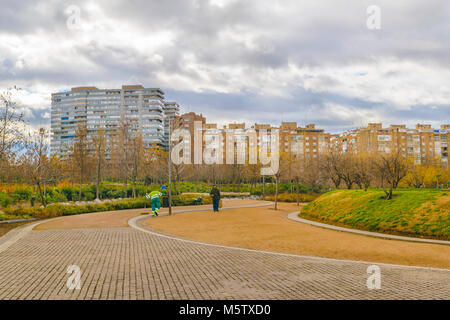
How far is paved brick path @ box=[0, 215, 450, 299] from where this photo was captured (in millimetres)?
6074

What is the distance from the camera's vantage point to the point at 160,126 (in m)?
135

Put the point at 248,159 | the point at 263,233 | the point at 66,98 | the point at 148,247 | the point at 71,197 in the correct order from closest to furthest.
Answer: the point at 148,247
the point at 263,233
the point at 71,197
the point at 248,159
the point at 66,98

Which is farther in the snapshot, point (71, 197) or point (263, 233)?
point (71, 197)

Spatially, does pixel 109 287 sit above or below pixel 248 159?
below

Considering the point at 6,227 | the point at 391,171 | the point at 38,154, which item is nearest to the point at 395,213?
the point at 391,171

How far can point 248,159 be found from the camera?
65.8 metres

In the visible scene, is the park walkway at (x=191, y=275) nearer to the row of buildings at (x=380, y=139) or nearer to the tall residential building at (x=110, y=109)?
the row of buildings at (x=380, y=139)

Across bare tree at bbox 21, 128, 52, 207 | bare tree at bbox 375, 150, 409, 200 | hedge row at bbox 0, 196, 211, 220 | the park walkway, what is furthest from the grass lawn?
bare tree at bbox 21, 128, 52, 207

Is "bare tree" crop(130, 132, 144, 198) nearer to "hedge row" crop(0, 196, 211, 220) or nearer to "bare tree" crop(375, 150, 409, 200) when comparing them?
"hedge row" crop(0, 196, 211, 220)

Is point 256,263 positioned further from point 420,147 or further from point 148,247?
point 420,147

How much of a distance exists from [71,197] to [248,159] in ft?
128

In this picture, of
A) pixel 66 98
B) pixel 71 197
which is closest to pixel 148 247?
pixel 71 197

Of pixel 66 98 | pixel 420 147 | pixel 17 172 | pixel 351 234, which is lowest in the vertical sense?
pixel 351 234
